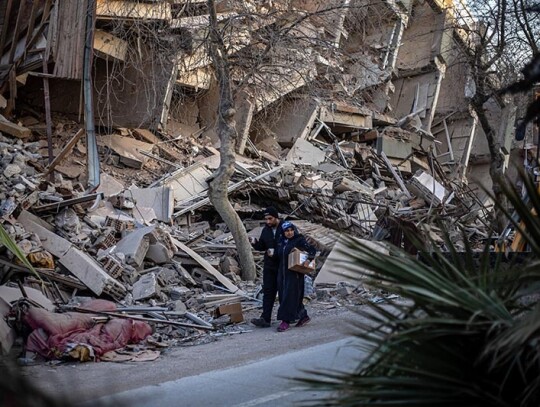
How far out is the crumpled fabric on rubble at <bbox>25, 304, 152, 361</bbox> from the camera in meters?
8.28

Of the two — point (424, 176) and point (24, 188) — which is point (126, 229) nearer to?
point (24, 188)

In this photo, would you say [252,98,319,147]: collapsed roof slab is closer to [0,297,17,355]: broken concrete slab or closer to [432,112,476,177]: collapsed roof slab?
[432,112,476,177]: collapsed roof slab

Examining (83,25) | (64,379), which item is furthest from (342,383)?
(83,25)

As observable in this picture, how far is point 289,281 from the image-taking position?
A: 33.2 feet

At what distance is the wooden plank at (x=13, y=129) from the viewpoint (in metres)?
16.4

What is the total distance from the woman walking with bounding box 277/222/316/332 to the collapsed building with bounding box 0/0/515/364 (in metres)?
0.63

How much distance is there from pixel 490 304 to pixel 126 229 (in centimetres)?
1146

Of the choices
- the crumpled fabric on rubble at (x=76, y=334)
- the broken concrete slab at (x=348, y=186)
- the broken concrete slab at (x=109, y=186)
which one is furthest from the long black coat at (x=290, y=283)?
the broken concrete slab at (x=348, y=186)

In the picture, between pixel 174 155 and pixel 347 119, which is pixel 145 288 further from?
pixel 347 119

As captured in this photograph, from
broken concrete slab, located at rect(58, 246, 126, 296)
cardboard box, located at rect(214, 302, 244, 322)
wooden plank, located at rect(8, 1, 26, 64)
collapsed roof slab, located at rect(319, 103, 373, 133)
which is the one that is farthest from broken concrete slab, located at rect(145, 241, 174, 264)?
collapsed roof slab, located at rect(319, 103, 373, 133)

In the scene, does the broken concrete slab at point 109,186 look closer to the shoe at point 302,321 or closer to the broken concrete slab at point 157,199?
the broken concrete slab at point 157,199

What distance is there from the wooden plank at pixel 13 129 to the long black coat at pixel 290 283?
9013 millimetres

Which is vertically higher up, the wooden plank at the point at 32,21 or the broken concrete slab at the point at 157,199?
the wooden plank at the point at 32,21

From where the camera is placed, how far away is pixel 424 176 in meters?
22.3
